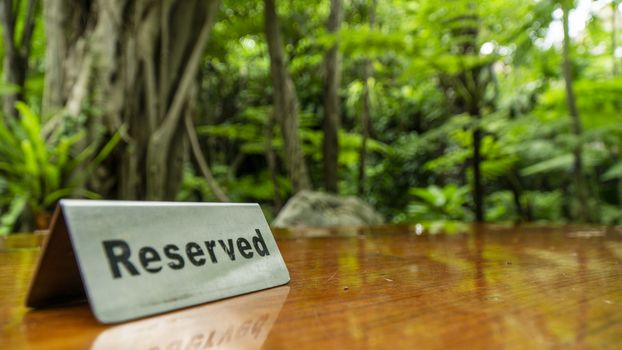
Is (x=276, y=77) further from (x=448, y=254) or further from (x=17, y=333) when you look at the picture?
(x=17, y=333)

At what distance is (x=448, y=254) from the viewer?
0.64 m

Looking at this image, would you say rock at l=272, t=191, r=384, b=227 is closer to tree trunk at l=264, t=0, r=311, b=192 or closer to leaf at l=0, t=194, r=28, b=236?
tree trunk at l=264, t=0, r=311, b=192

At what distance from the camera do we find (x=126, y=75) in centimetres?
167

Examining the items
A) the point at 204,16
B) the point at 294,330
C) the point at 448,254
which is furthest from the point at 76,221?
the point at 204,16

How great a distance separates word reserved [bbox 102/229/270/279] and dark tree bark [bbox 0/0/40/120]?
7.45 ft

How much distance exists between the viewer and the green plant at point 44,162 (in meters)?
1.55

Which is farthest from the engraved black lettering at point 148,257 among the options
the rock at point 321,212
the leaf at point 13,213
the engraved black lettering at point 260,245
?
the rock at point 321,212

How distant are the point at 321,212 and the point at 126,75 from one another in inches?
41.9

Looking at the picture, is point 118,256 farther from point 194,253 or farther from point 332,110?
point 332,110

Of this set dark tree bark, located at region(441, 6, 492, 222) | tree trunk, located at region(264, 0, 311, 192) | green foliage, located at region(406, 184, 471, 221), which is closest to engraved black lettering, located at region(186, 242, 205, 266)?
tree trunk, located at region(264, 0, 311, 192)

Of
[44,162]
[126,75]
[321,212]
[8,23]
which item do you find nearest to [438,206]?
[321,212]

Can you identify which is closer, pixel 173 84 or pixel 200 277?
pixel 200 277

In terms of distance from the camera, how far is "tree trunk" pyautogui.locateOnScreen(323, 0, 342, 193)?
9.54 ft

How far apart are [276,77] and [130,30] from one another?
90cm
